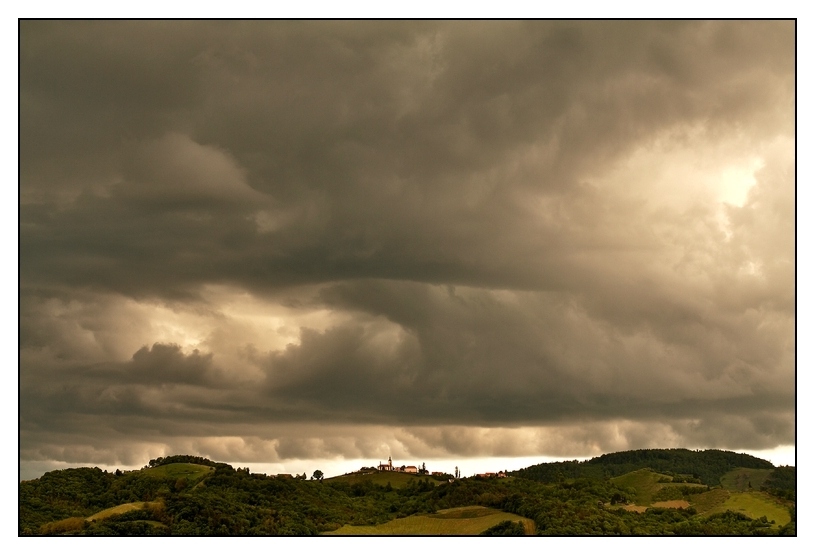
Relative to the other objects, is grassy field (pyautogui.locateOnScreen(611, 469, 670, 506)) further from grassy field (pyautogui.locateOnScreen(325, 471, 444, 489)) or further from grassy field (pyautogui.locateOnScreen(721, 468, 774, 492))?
grassy field (pyautogui.locateOnScreen(325, 471, 444, 489))

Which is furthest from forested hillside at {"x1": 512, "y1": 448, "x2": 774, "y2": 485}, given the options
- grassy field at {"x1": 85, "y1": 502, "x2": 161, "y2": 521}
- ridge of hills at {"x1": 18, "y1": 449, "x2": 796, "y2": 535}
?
grassy field at {"x1": 85, "y1": 502, "x2": 161, "y2": 521}

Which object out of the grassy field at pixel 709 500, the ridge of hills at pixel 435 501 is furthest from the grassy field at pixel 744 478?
the grassy field at pixel 709 500

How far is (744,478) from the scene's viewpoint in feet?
347

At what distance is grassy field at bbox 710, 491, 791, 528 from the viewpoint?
90562 millimetres

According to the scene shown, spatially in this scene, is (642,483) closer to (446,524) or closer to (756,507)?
(756,507)

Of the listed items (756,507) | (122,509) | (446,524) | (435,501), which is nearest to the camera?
(122,509)

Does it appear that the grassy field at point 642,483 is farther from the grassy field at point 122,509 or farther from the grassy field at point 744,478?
the grassy field at point 122,509

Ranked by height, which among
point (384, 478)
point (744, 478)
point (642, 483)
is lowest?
point (642, 483)

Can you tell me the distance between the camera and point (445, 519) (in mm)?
96812

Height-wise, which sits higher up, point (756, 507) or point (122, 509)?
point (122, 509)

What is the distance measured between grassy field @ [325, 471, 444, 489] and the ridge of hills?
96 cm

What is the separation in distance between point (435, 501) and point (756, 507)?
112 ft

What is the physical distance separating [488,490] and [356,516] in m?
14.7

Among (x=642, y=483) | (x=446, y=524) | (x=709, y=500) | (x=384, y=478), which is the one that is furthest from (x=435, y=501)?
(x=709, y=500)
